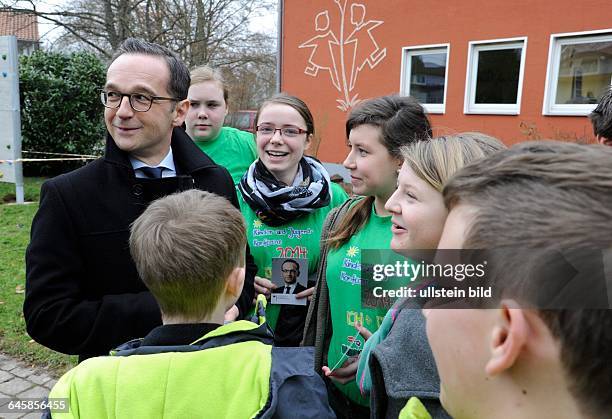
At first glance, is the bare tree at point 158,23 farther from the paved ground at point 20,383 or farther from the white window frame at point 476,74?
the paved ground at point 20,383

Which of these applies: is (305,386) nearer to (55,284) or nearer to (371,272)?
(371,272)

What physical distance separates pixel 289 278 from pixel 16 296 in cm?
387

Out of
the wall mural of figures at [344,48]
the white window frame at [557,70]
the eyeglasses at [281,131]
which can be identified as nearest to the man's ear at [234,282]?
the eyeglasses at [281,131]

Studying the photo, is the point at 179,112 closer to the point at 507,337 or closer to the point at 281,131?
the point at 281,131

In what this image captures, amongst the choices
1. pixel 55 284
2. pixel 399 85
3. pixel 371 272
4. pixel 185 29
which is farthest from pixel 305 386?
pixel 185 29

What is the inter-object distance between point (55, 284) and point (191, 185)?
2.03ft

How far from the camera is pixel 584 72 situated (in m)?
8.11

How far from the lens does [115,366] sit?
1203mm

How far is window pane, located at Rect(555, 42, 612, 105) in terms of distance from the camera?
7.90m

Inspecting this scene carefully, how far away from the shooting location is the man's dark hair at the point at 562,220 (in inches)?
27.5

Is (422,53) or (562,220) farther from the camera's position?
(422,53)

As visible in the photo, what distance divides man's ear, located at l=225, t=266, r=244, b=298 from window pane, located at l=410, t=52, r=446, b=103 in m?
9.23

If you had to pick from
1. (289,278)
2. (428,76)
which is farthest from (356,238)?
(428,76)

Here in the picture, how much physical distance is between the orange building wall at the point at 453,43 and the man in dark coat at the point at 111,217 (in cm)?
628
